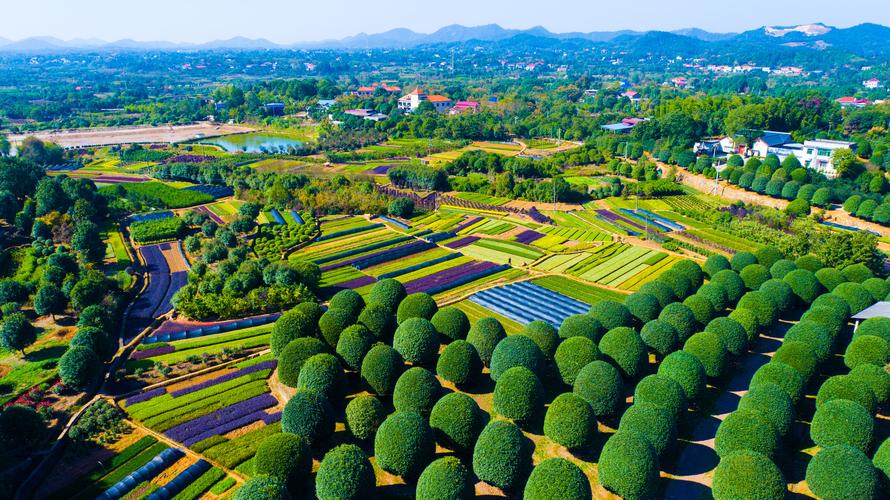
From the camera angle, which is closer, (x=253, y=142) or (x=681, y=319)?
(x=681, y=319)

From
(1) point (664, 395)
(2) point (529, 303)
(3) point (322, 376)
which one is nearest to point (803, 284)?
(2) point (529, 303)

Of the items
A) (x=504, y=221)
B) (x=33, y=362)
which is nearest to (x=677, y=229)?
(x=504, y=221)

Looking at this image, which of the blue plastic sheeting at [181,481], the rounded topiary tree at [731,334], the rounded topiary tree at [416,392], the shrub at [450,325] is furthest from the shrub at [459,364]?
the rounded topiary tree at [731,334]

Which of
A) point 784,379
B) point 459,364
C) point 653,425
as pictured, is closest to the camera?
point 653,425

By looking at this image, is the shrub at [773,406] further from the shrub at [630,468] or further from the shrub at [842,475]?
the shrub at [630,468]

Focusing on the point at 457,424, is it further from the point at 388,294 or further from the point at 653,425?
the point at 388,294

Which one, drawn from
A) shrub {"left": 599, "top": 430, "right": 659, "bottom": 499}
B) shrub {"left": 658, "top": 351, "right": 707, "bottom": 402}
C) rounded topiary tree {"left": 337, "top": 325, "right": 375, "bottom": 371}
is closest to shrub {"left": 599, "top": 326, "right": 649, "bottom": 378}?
shrub {"left": 658, "top": 351, "right": 707, "bottom": 402}

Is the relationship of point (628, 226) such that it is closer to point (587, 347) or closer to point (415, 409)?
point (587, 347)

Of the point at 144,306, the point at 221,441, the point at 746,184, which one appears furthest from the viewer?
the point at 746,184
